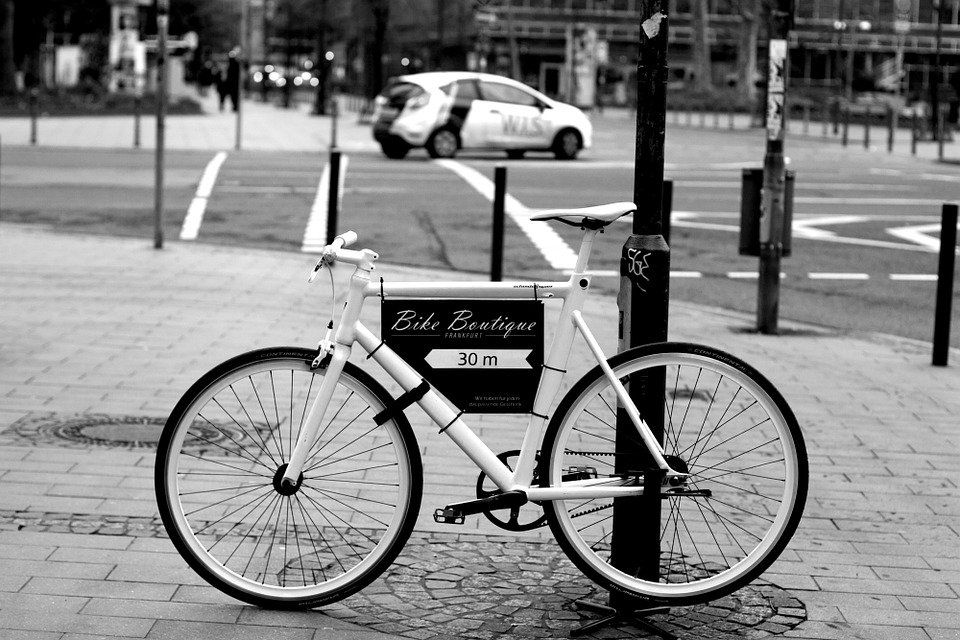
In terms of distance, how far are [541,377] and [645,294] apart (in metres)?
0.38

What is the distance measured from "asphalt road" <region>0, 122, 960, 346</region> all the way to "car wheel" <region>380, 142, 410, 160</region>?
1.16 ft

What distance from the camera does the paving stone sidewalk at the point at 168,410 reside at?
4.34 meters

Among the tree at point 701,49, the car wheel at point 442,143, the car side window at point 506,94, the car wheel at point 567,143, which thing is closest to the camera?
the car wheel at point 442,143

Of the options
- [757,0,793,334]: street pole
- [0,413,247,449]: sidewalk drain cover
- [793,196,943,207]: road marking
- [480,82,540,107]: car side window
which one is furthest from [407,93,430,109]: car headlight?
[0,413,247,449]: sidewalk drain cover

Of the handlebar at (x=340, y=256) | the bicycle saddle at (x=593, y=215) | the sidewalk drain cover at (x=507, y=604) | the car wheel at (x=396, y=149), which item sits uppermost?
the bicycle saddle at (x=593, y=215)

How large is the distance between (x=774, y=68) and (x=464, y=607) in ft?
20.6

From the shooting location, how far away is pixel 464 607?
4418mm

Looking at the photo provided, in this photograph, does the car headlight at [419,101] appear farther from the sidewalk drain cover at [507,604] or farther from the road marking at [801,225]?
the sidewalk drain cover at [507,604]

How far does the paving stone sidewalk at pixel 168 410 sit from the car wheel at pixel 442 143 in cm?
1520

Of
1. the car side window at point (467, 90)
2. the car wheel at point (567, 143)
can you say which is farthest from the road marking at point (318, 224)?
the car wheel at point (567, 143)

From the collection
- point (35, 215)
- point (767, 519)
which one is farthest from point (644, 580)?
point (35, 215)

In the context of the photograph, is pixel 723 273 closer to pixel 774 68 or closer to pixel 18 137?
pixel 774 68

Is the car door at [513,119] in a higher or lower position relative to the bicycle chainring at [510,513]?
higher

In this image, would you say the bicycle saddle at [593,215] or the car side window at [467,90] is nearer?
the bicycle saddle at [593,215]
